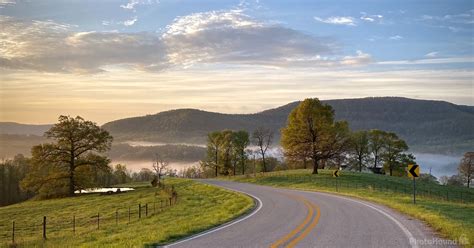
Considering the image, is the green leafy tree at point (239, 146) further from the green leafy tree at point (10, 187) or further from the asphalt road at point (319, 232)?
the asphalt road at point (319, 232)

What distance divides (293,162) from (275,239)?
52.4 metres

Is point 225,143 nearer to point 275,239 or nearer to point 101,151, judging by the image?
point 101,151

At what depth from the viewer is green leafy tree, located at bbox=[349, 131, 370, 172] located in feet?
318

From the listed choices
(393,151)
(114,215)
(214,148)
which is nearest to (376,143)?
(393,151)

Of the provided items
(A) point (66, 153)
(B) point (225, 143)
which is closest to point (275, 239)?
(A) point (66, 153)

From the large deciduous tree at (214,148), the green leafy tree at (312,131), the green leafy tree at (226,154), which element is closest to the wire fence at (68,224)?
the green leafy tree at (312,131)

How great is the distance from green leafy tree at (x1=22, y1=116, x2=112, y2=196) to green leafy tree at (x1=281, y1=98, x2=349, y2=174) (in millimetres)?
26900

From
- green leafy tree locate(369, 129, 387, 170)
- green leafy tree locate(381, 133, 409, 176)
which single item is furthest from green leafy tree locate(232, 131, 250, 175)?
green leafy tree locate(381, 133, 409, 176)

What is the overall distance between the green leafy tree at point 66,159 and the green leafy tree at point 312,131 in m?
26.9

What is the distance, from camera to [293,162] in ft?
217

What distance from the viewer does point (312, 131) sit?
212 ft

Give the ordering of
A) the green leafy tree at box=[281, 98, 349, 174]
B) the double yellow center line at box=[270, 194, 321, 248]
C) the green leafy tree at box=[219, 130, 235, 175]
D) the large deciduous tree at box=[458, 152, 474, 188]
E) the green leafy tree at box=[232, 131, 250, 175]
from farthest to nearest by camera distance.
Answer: the green leafy tree at box=[232, 131, 250, 175]
the green leafy tree at box=[219, 130, 235, 175]
the large deciduous tree at box=[458, 152, 474, 188]
the green leafy tree at box=[281, 98, 349, 174]
the double yellow center line at box=[270, 194, 321, 248]

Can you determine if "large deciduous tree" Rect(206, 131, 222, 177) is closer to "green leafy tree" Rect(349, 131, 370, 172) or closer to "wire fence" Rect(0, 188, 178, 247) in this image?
"green leafy tree" Rect(349, 131, 370, 172)

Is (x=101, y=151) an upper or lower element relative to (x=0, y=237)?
upper
